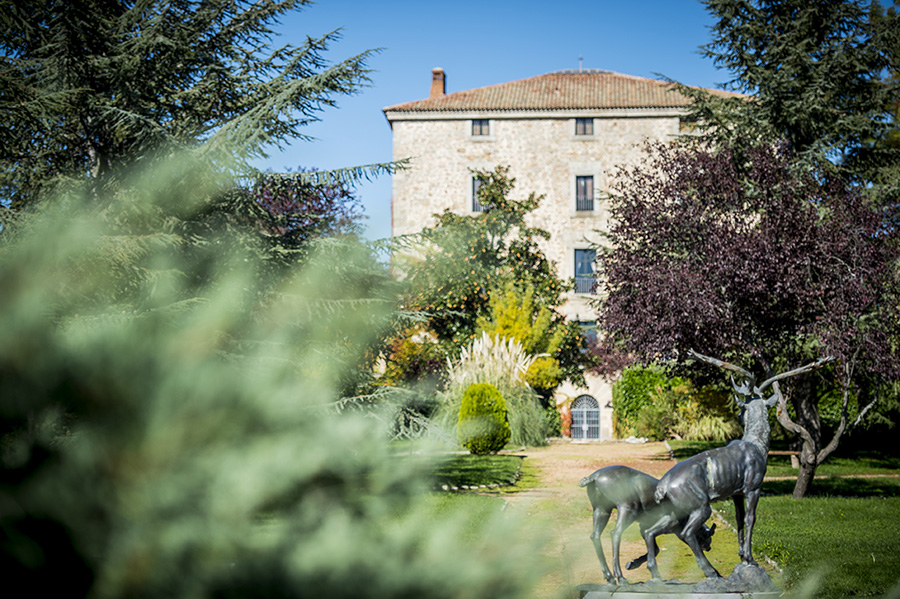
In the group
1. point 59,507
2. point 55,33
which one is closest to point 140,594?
point 59,507

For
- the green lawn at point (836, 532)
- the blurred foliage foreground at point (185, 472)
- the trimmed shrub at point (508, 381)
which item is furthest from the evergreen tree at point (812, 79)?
the blurred foliage foreground at point (185, 472)

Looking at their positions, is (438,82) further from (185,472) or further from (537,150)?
(185,472)

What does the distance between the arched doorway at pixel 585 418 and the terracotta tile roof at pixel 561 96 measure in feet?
36.6

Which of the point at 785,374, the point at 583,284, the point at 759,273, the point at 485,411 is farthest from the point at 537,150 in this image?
the point at 785,374

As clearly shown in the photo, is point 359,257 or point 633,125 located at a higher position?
point 633,125

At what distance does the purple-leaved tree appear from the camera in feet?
29.2

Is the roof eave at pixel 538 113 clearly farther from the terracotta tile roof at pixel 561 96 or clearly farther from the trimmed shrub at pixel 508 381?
the trimmed shrub at pixel 508 381

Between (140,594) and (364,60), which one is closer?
(140,594)

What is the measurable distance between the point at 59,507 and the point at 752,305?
976 cm

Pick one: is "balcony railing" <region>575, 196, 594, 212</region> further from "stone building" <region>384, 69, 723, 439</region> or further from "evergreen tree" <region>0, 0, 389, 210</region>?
"evergreen tree" <region>0, 0, 389, 210</region>

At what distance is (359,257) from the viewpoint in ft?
4.75

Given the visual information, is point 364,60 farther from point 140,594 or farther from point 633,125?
point 633,125

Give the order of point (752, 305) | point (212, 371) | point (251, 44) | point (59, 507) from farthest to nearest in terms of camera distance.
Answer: point (251, 44) → point (752, 305) → point (212, 371) → point (59, 507)

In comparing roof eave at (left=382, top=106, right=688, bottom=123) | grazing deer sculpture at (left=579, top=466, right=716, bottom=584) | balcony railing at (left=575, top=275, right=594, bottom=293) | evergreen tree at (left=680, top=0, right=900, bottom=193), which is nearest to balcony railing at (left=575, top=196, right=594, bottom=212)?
balcony railing at (left=575, top=275, right=594, bottom=293)
